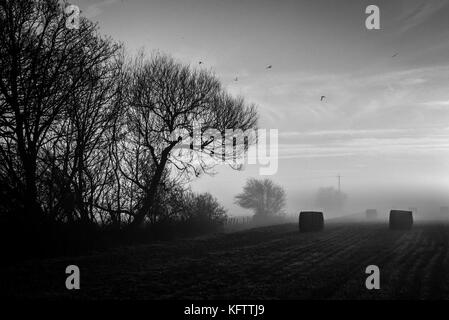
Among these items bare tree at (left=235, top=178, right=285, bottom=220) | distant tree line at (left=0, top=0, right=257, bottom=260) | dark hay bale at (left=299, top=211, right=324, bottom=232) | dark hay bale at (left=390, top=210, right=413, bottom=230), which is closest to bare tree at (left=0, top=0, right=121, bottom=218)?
distant tree line at (left=0, top=0, right=257, bottom=260)

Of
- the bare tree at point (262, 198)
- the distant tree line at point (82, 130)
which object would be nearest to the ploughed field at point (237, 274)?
the distant tree line at point (82, 130)

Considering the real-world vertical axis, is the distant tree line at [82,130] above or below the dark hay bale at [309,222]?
above

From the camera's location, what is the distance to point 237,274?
37.5ft

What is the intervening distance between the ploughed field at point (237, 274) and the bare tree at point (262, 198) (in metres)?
68.8

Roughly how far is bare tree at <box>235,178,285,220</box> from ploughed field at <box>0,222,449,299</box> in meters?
68.8

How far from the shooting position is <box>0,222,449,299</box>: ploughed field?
8.95m

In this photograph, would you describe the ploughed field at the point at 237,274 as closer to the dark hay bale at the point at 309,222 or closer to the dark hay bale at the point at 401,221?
the dark hay bale at the point at 309,222

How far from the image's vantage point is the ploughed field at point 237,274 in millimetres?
8953

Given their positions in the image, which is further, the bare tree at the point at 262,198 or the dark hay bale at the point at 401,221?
the bare tree at the point at 262,198

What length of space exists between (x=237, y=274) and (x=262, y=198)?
7633cm

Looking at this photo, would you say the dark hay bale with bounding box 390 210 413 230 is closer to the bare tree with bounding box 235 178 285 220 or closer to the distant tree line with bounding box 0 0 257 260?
the distant tree line with bounding box 0 0 257 260

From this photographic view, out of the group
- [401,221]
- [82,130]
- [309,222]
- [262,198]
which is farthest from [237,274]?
[262,198]
